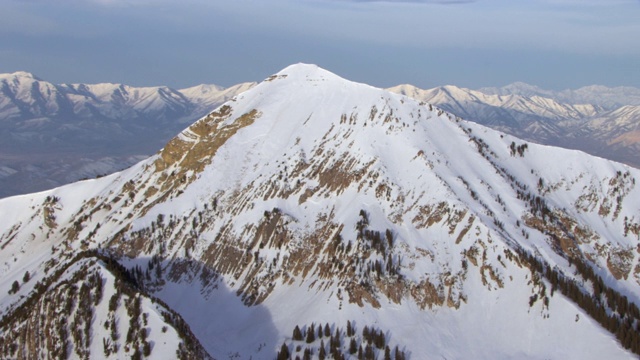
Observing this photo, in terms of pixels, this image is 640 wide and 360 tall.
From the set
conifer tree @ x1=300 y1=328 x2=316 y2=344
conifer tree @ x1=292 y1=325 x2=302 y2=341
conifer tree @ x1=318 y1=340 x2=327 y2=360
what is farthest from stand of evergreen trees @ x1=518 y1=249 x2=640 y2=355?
conifer tree @ x1=292 y1=325 x2=302 y2=341

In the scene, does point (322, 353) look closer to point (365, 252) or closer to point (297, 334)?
point (297, 334)

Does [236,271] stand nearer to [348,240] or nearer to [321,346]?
[348,240]

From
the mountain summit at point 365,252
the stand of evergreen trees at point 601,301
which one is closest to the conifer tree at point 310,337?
the mountain summit at point 365,252

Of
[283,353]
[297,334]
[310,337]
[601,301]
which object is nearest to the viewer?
[283,353]

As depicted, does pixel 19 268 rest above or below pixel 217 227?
below

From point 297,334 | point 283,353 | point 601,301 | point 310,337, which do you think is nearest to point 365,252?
point 310,337

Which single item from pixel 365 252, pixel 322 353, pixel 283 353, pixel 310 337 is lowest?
pixel 283 353

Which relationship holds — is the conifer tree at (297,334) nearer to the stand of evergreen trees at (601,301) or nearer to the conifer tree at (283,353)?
the conifer tree at (283,353)

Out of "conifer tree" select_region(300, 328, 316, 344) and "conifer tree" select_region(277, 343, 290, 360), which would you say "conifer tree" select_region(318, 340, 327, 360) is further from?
"conifer tree" select_region(277, 343, 290, 360)

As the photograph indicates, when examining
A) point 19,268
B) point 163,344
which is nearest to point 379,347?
point 163,344
